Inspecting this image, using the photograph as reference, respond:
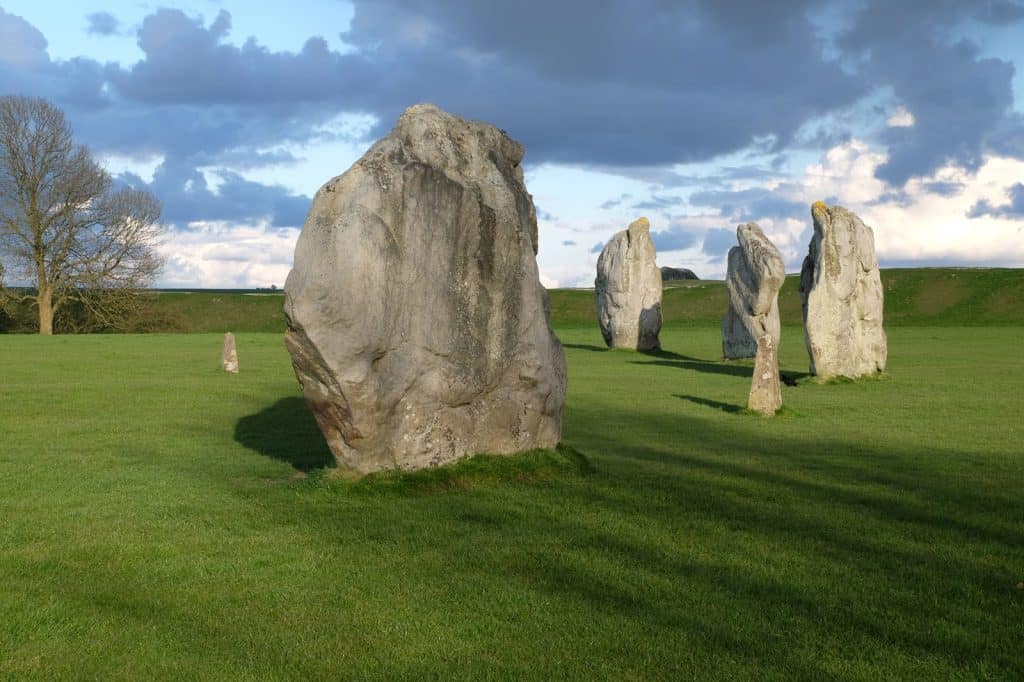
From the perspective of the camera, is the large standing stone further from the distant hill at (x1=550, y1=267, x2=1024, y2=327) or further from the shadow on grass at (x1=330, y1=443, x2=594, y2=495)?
the distant hill at (x1=550, y1=267, x2=1024, y2=327)

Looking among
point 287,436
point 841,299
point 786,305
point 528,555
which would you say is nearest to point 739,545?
point 528,555

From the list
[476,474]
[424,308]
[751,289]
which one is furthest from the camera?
[751,289]

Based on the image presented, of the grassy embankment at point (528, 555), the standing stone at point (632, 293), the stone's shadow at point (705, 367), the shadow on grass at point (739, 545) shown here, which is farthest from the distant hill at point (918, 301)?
the shadow on grass at point (739, 545)

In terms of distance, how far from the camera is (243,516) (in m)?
10.2

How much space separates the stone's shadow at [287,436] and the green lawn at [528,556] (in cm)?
11

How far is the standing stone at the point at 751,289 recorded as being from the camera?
28500 mm

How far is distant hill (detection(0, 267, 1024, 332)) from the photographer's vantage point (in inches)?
2685

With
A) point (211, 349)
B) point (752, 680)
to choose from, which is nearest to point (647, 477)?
point (752, 680)

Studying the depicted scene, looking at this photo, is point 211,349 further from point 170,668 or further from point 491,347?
point 170,668

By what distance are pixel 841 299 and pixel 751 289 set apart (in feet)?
13.1

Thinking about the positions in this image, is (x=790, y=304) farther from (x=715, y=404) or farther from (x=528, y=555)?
(x=528, y=555)

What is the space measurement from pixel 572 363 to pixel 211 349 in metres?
15.1

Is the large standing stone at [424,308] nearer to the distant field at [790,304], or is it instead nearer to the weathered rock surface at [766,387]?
the weathered rock surface at [766,387]

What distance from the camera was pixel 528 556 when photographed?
8391 millimetres
